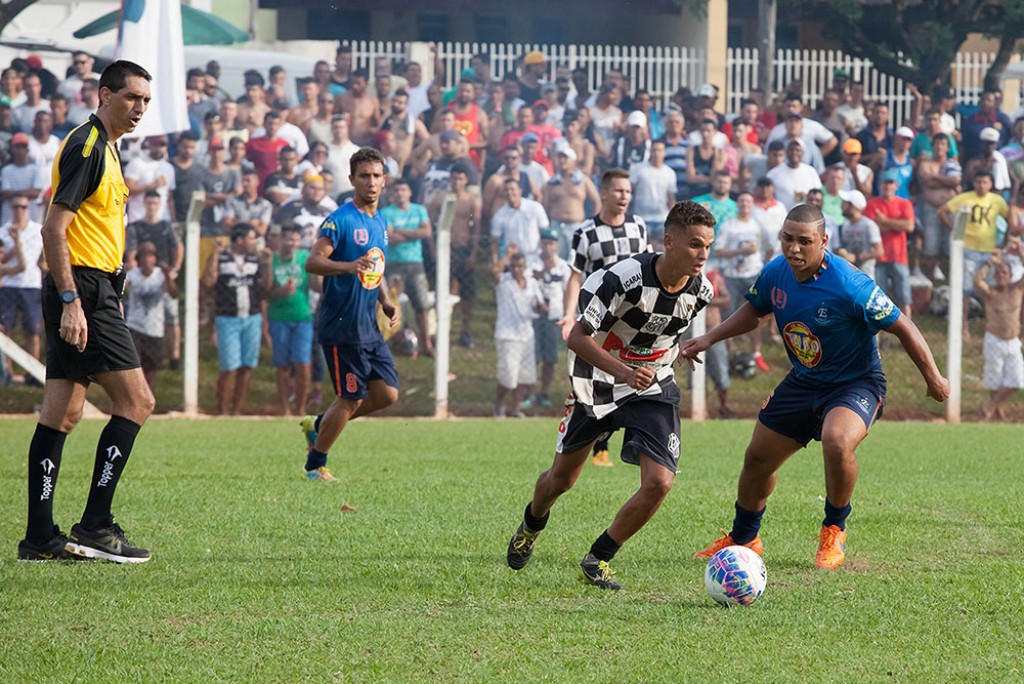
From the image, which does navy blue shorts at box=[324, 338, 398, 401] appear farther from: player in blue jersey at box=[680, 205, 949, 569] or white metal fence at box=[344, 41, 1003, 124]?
white metal fence at box=[344, 41, 1003, 124]

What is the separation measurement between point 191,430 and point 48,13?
1259cm

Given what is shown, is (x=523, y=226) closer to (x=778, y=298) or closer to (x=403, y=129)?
(x=403, y=129)

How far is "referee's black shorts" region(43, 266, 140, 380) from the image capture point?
6.69m

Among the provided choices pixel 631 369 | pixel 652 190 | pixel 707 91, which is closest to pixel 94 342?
pixel 631 369

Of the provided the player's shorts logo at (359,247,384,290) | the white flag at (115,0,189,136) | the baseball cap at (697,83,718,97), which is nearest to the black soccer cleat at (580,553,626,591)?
the player's shorts logo at (359,247,384,290)

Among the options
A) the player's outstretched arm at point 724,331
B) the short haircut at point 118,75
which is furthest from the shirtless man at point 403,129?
the player's outstretched arm at point 724,331

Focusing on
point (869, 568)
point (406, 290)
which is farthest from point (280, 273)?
point (869, 568)

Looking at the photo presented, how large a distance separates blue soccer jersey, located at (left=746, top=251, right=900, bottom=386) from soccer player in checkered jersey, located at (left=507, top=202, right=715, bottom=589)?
22.6 inches

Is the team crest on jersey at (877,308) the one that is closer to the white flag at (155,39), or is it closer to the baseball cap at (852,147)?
the white flag at (155,39)

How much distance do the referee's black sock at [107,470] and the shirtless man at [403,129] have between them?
1092cm

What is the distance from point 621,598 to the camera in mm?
6031

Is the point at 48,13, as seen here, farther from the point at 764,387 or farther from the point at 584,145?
the point at 764,387

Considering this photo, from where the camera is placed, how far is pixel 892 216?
1694 cm

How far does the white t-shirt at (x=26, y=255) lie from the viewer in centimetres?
1544
